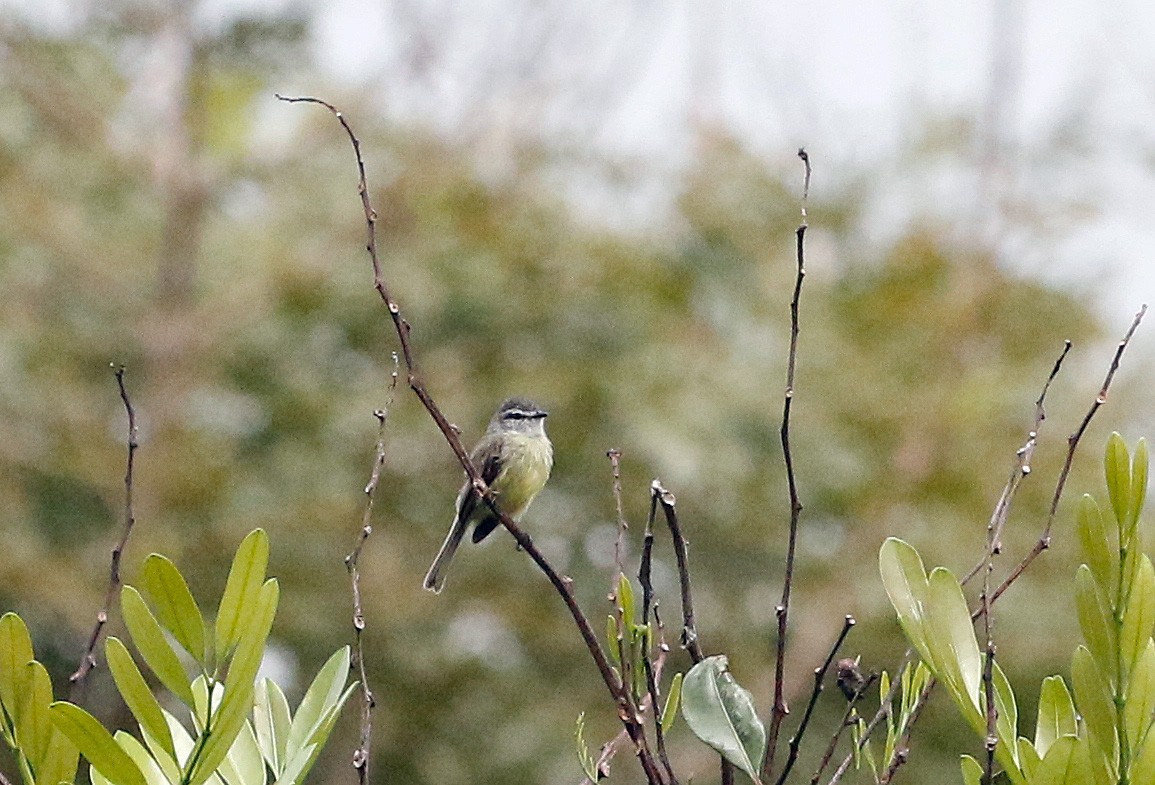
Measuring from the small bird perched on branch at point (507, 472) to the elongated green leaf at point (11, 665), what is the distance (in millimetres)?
3171

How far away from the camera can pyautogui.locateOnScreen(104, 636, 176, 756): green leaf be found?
1.63 meters

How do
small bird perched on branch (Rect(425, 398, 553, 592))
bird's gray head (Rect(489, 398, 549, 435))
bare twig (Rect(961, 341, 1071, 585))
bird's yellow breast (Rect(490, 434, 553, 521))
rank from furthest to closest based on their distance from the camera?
bird's gray head (Rect(489, 398, 549, 435))
bird's yellow breast (Rect(490, 434, 553, 521))
small bird perched on branch (Rect(425, 398, 553, 592))
bare twig (Rect(961, 341, 1071, 585))

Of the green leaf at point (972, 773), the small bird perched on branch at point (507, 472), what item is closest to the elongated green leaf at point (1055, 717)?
the green leaf at point (972, 773)

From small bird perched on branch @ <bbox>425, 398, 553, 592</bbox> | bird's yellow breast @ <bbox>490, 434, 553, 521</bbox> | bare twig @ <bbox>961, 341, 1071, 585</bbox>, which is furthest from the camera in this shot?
bird's yellow breast @ <bbox>490, 434, 553, 521</bbox>

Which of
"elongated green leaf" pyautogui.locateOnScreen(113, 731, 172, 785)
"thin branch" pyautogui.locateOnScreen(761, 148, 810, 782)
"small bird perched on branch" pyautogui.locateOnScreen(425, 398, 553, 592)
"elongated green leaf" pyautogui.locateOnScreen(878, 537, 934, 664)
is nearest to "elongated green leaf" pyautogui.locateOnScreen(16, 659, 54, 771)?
"elongated green leaf" pyautogui.locateOnScreen(113, 731, 172, 785)

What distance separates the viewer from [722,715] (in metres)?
1.81

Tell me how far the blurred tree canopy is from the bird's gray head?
8.31 ft

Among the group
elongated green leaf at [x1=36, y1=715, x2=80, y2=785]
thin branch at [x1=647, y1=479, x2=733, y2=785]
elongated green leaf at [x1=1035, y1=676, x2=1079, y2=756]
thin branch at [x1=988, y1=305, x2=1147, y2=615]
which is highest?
thin branch at [x1=988, y1=305, x2=1147, y2=615]

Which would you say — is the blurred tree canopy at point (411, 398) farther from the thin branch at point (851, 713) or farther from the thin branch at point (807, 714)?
the thin branch at point (807, 714)

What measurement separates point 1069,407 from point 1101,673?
877 centimetres

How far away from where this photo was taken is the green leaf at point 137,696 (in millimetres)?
1628

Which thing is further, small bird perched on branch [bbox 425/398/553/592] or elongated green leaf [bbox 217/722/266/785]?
small bird perched on branch [bbox 425/398/553/592]

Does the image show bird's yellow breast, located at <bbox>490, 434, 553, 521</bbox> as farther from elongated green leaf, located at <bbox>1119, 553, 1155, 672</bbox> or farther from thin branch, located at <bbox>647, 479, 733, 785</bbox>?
elongated green leaf, located at <bbox>1119, 553, 1155, 672</bbox>

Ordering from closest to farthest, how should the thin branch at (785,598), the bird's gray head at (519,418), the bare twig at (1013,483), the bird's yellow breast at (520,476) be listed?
the thin branch at (785,598) → the bare twig at (1013,483) → the bird's yellow breast at (520,476) → the bird's gray head at (519,418)
